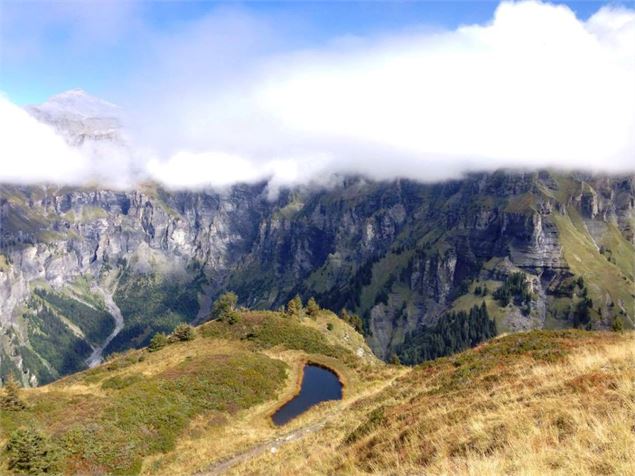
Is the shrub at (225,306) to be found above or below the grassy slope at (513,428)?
below

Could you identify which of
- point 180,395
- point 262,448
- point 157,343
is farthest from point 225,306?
point 262,448

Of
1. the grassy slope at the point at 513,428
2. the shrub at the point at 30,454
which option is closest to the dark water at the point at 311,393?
the shrub at the point at 30,454

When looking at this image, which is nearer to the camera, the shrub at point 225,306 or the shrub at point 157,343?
the shrub at point 157,343

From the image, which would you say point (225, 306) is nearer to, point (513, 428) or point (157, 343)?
point (157, 343)

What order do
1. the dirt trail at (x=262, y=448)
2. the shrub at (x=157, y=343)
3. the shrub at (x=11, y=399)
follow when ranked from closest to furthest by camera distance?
the dirt trail at (x=262, y=448) < the shrub at (x=11, y=399) < the shrub at (x=157, y=343)

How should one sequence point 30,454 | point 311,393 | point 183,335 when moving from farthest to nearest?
point 183,335 → point 311,393 → point 30,454

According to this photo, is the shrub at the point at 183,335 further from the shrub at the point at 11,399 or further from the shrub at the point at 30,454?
the shrub at the point at 30,454
